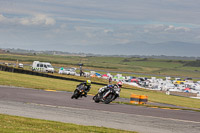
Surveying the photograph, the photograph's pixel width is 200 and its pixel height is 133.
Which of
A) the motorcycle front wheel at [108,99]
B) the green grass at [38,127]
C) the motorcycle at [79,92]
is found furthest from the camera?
the motorcycle at [79,92]

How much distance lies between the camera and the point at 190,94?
3000 inches

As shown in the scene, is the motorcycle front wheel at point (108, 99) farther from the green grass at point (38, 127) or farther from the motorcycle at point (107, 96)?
the green grass at point (38, 127)

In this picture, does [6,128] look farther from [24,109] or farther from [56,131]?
[24,109]

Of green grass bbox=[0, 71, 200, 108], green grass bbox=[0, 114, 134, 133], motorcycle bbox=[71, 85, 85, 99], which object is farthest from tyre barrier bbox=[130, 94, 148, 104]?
green grass bbox=[0, 114, 134, 133]

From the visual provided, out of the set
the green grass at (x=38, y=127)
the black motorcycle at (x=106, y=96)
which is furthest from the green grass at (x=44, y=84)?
the green grass at (x=38, y=127)

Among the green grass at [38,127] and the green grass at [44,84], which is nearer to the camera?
the green grass at [38,127]

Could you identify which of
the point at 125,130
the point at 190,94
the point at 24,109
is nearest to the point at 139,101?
the point at 24,109

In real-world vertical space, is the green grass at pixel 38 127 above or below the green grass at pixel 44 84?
below

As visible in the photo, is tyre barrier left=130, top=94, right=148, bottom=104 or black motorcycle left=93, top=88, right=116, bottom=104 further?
tyre barrier left=130, top=94, right=148, bottom=104

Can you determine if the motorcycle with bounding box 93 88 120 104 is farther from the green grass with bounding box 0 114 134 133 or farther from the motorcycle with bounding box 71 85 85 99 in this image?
the green grass with bounding box 0 114 134 133

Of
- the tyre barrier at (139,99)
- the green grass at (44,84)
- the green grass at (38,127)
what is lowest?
the green grass at (38,127)

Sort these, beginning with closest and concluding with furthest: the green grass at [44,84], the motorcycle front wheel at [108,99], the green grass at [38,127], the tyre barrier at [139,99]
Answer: the green grass at [38,127] → the motorcycle front wheel at [108,99] → the tyre barrier at [139,99] → the green grass at [44,84]

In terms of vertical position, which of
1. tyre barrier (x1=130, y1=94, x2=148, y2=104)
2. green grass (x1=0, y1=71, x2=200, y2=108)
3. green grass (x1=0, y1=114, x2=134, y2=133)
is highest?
green grass (x1=0, y1=71, x2=200, y2=108)

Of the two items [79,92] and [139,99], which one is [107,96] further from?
[139,99]
